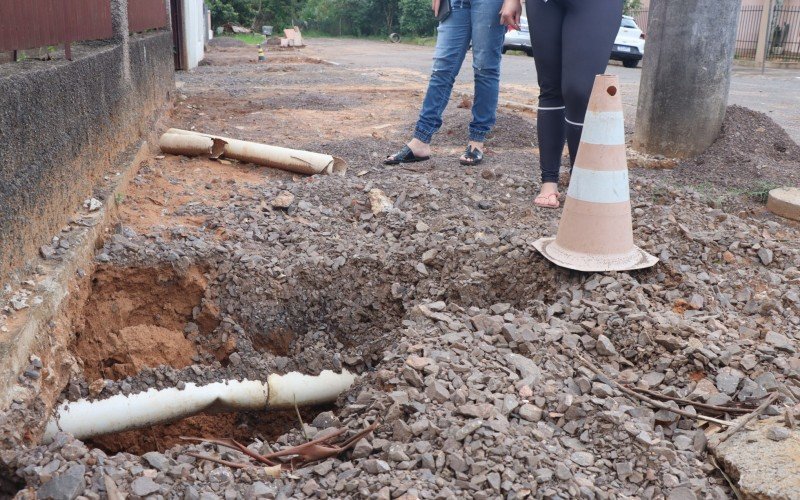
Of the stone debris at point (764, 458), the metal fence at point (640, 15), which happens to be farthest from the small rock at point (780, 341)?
the metal fence at point (640, 15)

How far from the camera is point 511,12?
448cm

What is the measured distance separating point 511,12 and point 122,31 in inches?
98.7

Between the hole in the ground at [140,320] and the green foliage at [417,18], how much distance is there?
116ft

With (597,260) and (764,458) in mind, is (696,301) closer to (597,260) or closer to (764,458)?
(597,260)

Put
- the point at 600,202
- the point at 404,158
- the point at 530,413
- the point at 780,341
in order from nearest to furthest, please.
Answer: the point at 530,413
the point at 780,341
the point at 600,202
the point at 404,158

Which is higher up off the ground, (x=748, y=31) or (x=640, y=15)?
(x=640, y=15)

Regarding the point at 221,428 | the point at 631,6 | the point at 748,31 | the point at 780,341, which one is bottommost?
the point at 221,428

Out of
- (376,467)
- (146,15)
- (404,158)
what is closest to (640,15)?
(146,15)

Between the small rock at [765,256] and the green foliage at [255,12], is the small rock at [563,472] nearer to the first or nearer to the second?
the small rock at [765,256]

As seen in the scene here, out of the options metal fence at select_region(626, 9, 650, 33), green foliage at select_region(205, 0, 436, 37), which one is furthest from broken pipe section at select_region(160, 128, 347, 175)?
green foliage at select_region(205, 0, 436, 37)

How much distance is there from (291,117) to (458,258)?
4.37 meters

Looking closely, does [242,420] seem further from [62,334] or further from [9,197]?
[9,197]

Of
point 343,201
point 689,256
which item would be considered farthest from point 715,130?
point 343,201

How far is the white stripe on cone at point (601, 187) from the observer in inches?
131
